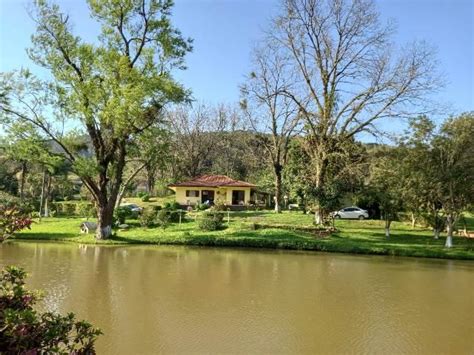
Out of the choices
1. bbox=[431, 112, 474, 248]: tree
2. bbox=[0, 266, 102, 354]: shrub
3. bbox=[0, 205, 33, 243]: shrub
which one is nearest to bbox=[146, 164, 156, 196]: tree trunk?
bbox=[431, 112, 474, 248]: tree

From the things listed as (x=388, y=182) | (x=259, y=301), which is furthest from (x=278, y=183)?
(x=259, y=301)

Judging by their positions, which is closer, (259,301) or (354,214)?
(259,301)

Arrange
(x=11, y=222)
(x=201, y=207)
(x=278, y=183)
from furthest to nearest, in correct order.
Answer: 1. (x=278, y=183)
2. (x=201, y=207)
3. (x=11, y=222)

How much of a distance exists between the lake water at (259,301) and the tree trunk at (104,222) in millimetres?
4304

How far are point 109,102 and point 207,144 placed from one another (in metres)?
28.4

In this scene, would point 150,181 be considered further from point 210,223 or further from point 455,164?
point 455,164

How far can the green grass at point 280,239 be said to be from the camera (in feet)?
68.2

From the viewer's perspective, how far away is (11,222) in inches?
159

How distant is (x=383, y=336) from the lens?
831 cm

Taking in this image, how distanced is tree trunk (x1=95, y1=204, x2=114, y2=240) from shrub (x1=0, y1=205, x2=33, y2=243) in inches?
754

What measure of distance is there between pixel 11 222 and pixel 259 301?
24.7 ft

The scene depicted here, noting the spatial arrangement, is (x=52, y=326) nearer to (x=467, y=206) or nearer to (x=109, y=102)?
(x=109, y=102)

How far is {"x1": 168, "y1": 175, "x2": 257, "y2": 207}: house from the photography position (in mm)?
38156

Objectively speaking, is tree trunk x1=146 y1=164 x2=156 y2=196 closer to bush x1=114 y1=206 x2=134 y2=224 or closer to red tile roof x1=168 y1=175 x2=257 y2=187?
red tile roof x1=168 y1=175 x2=257 y2=187
